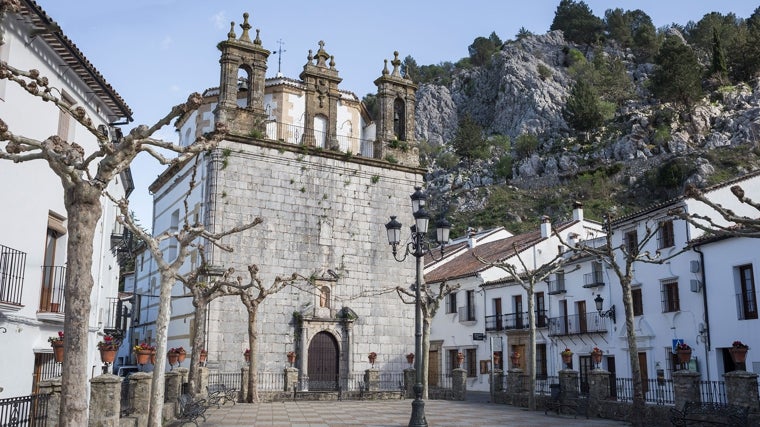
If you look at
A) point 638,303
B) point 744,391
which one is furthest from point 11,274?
point 638,303

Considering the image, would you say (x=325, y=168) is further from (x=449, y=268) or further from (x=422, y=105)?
(x=422, y=105)

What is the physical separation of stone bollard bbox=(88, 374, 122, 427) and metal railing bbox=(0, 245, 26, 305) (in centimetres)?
299

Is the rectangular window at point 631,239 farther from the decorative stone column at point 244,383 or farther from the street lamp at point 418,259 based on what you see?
the decorative stone column at point 244,383

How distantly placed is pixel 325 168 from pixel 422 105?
66.9 metres

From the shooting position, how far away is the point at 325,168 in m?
25.2

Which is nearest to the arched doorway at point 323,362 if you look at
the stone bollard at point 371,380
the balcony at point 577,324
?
the stone bollard at point 371,380

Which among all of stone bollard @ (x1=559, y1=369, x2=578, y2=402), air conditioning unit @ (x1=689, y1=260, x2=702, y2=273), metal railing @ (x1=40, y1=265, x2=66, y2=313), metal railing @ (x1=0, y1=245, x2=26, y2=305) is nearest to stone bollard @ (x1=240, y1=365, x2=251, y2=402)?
metal railing @ (x1=40, y1=265, x2=66, y2=313)

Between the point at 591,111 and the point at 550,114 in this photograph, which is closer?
the point at 591,111

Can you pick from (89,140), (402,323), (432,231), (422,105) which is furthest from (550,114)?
(89,140)

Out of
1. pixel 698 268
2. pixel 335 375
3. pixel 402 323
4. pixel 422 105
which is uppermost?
pixel 422 105

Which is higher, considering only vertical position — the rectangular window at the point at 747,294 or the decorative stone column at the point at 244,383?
Result: the rectangular window at the point at 747,294

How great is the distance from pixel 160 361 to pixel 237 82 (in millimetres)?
14976

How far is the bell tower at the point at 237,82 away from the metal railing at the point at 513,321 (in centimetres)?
1555

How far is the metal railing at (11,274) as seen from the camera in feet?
39.1
